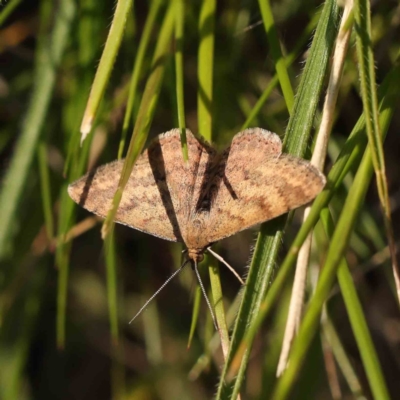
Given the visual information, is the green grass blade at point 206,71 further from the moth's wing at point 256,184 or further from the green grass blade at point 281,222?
the green grass blade at point 281,222

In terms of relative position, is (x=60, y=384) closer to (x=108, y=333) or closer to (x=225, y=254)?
(x=108, y=333)

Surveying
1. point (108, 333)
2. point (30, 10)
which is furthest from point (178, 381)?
point (30, 10)

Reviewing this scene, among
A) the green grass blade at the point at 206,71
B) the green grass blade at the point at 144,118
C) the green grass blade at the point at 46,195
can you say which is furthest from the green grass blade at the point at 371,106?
the green grass blade at the point at 46,195

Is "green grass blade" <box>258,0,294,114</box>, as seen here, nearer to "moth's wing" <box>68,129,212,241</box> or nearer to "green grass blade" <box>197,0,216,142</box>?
"green grass blade" <box>197,0,216,142</box>

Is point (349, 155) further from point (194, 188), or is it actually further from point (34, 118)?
point (34, 118)

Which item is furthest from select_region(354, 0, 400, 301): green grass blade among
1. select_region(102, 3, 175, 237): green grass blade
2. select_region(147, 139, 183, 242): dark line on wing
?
select_region(147, 139, 183, 242): dark line on wing
